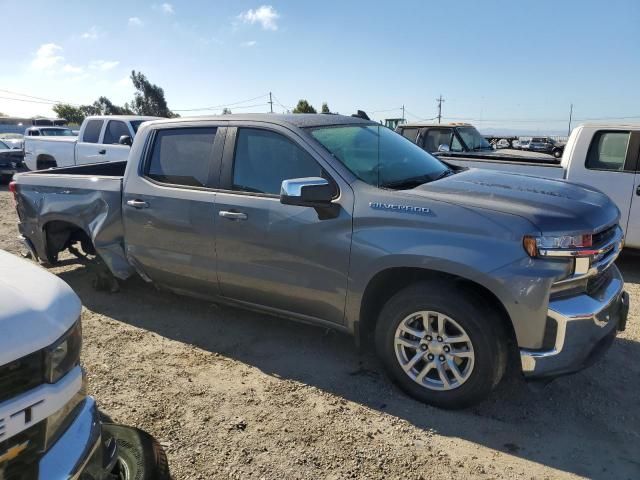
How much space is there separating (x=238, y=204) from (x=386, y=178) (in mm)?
1139

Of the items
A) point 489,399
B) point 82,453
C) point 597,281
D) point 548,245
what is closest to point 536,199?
point 548,245

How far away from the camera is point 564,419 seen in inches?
127

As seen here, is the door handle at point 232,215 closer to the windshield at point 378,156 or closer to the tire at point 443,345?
the windshield at point 378,156

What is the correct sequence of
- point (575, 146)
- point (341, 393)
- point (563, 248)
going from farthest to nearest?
point (575, 146) → point (341, 393) → point (563, 248)

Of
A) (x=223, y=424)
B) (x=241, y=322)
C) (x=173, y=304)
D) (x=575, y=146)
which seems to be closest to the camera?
(x=223, y=424)

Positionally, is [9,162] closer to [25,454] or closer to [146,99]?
[25,454]

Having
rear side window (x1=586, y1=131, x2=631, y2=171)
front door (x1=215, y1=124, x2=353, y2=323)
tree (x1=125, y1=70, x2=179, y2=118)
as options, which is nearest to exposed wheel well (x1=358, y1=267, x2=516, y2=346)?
front door (x1=215, y1=124, x2=353, y2=323)

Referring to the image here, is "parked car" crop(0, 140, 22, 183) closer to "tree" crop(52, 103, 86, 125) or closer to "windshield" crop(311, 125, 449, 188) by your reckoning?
"windshield" crop(311, 125, 449, 188)

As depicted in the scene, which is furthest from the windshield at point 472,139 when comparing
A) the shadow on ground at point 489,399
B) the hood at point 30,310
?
the hood at point 30,310

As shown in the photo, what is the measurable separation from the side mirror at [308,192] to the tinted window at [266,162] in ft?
0.83

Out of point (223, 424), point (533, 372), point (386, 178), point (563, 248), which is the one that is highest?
point (386, 178)

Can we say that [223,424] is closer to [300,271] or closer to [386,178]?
[300,271]

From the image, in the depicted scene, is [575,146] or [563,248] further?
[575,146]

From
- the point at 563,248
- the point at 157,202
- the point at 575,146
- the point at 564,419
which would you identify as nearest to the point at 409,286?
the point at 563,248
